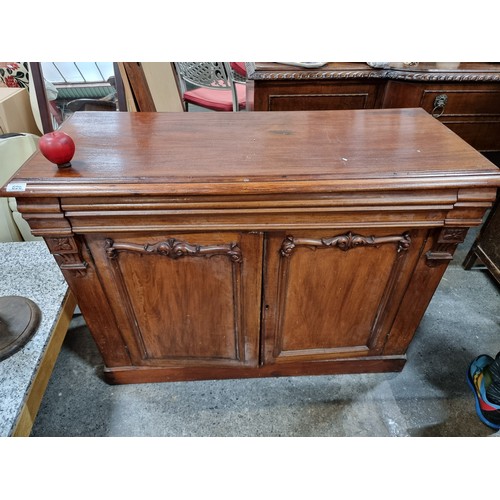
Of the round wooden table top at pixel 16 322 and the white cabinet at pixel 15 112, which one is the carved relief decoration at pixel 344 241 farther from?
the white cabinet at pixel 15 112

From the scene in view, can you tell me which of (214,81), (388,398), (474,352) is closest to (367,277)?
(388,398)

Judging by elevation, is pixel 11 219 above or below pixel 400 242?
below

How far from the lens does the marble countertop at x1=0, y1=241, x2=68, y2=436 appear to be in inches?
39.8

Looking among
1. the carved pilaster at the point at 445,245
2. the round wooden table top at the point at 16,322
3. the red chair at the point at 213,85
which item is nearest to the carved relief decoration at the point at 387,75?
the red chair at the point at 213,85

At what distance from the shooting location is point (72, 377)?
55.7 inches

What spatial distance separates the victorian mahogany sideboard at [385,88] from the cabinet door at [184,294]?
3.89 feet

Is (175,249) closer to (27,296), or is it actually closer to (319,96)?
(27,296)

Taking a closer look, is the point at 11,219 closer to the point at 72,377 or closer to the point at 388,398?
the point at 72,377

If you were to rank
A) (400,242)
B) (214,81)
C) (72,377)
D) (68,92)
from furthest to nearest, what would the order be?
(214,81), (68,92), (72,377), (400,242)

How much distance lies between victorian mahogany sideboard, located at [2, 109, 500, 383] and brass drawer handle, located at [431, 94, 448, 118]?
82cm

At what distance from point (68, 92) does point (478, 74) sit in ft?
6.79

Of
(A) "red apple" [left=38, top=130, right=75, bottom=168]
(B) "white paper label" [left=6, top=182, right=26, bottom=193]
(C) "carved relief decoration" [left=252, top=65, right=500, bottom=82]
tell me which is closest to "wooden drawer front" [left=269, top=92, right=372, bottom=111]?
(C) "carved relief decoration" [left=252, top=65, right=500, bottom=82]

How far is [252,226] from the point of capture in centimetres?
89

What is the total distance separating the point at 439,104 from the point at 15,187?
78.0 inches
